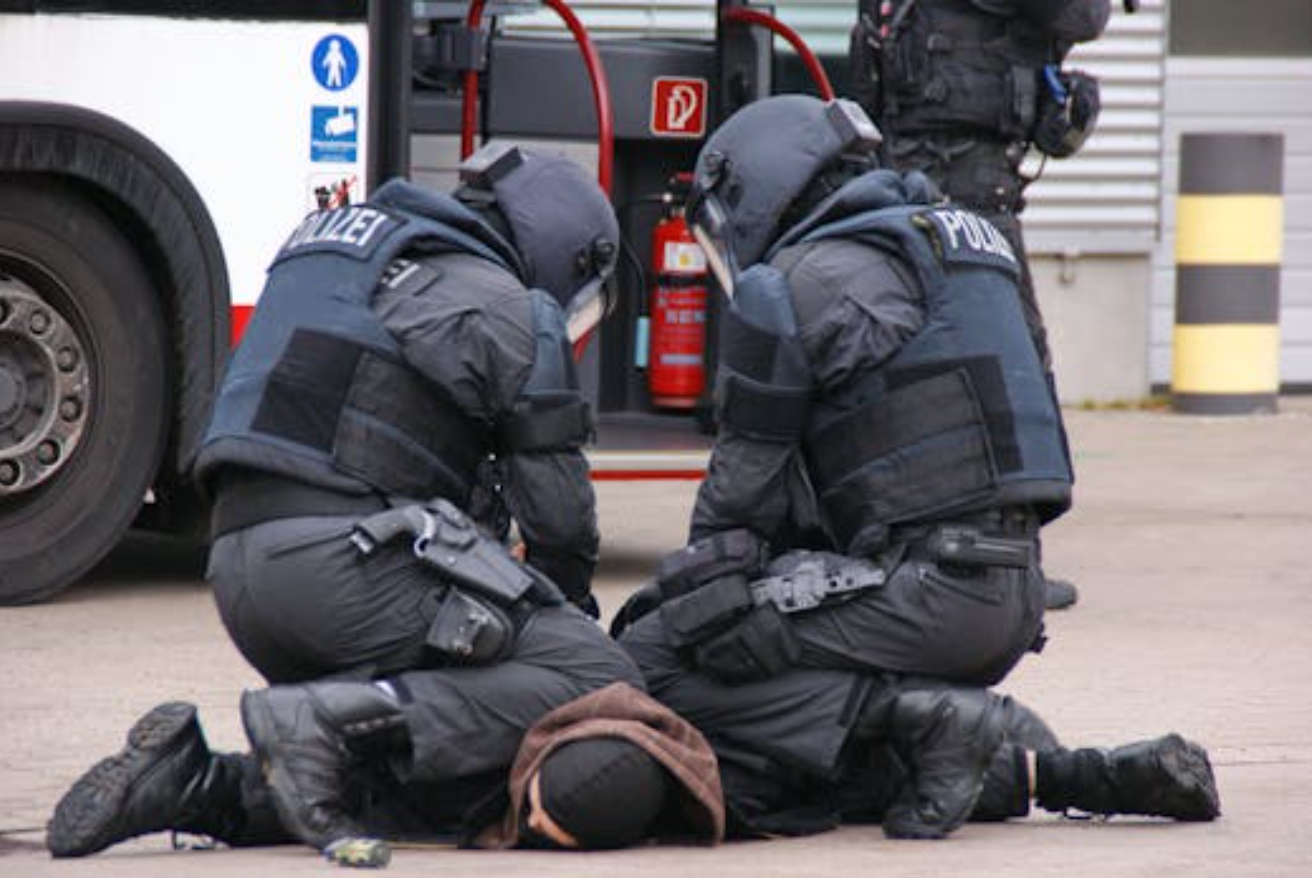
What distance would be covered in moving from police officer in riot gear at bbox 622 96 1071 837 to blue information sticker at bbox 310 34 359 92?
115 inches

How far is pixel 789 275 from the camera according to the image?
563 cm

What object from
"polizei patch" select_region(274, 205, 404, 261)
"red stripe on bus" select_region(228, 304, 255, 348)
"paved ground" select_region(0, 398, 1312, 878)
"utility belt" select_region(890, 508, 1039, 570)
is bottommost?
"paved ground" select_region(0, 398, 1312, 878)

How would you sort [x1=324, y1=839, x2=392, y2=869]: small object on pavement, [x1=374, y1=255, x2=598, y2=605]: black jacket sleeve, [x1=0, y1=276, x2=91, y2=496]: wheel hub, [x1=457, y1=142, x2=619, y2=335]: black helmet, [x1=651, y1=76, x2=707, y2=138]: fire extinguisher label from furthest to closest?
[x1=651, y1=76, x2=707, y2=138]: fire extinguisher label < [x1=0, y1=276, x2=91, y2=496]: wheel hub < [x1=457, y1=142, x2=619, y2=335]: black helmet < [x1=374, y1=255, x2=598, y2=605]: black jacket sleeve < [x1=324, y1=839, x2=392, y2=869]: small object on pavement

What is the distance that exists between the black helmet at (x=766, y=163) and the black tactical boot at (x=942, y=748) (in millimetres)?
953

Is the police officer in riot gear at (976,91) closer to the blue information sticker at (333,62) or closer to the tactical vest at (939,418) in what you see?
the blue information sticker at (333,62)

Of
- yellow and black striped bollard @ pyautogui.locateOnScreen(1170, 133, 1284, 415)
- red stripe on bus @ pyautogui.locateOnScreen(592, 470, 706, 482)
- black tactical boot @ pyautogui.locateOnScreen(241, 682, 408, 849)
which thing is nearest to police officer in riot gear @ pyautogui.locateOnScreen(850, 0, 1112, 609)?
red stripe on bus @ pyautogui.locateOnScreen(592, 470, 706, 482)

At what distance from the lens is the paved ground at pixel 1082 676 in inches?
209

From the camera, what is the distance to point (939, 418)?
5.60 metres

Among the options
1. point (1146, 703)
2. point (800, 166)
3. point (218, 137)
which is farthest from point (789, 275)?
point (218, 137)

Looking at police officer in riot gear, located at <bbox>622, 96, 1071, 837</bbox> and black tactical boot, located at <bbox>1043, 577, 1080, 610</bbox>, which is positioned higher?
police officer in riot gear, located at <bbox>622, 96, 1071, 837</bbox>

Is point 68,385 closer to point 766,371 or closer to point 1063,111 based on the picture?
point 1063,111

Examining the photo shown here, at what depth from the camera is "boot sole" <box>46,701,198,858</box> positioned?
5234 mm

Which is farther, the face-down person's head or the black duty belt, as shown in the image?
the black duty belt

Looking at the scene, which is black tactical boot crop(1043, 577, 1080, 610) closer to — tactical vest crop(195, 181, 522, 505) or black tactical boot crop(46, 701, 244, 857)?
tactical vest crop(195, 181, 522, 505)
